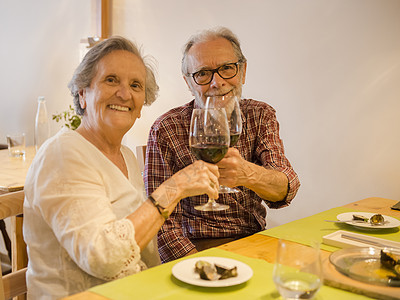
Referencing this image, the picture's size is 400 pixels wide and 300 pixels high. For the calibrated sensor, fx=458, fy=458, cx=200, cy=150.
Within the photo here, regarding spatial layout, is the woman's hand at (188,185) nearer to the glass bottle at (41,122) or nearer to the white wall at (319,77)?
the white wall at (319,77)

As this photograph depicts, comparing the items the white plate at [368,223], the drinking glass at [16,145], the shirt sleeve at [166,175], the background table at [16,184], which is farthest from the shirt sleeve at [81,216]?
the drinking glass at [16,145]

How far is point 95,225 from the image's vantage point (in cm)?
116

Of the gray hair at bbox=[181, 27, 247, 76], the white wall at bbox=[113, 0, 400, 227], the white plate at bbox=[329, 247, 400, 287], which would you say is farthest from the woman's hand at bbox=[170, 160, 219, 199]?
the white wall at bbox=[113, 0, 400, 227]

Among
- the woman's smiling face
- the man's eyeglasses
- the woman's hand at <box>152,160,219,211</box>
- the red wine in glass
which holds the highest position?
the man's eyeglasses

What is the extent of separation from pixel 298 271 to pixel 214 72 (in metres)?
1.23

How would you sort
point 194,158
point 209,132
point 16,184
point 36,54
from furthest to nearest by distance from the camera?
point 36,54, point 16,184, point 194,158, point 209,132

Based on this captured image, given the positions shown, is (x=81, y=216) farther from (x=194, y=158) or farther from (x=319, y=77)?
(x=319, y=77)

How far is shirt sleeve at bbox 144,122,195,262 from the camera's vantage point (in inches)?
70.6

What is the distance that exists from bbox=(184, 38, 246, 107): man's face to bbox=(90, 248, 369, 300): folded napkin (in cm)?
102

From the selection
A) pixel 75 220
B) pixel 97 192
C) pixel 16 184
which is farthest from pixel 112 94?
pixel 16 184

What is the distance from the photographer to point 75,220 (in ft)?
3.83

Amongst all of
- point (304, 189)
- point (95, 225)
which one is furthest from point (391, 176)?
point (95, 225)

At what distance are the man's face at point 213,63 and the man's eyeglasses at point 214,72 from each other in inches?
0.5

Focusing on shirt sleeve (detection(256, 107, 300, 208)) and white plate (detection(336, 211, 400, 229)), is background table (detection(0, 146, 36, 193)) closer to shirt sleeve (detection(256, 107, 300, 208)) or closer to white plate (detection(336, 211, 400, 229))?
shirt sleeve (detection(256, 107, 300, 208))
